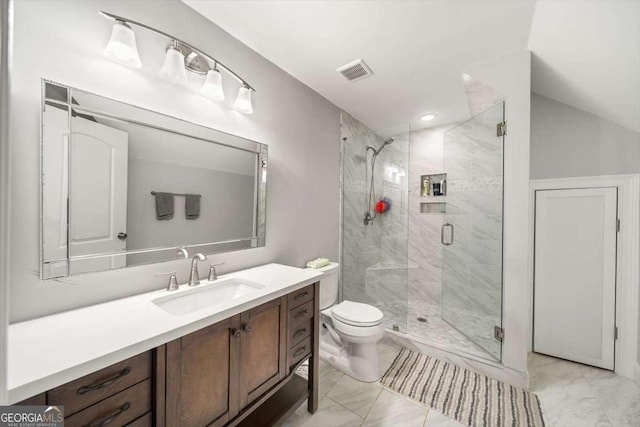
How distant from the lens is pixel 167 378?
853 mm

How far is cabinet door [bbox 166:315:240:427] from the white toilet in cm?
102

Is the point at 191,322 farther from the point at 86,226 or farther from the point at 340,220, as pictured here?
the point at 340,220

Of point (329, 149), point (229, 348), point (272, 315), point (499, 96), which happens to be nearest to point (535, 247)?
point (499, 96)

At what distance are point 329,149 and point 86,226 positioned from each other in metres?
2.03

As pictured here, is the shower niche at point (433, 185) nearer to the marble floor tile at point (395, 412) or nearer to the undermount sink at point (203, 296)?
the marble floor tile at point (395, 412)

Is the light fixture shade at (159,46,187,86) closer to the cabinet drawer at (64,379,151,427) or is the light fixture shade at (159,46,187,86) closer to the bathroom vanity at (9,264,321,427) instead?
the bathroom vanity at (9,264,321,427)

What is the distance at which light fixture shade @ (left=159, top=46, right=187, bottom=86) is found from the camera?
1260mm

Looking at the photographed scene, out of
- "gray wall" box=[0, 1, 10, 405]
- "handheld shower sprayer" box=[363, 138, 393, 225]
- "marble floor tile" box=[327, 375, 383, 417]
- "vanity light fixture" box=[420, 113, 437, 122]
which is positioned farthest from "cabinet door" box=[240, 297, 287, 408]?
"vanity light fixture" box=[420, 113, 437, 122]

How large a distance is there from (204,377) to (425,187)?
3099 millimetres

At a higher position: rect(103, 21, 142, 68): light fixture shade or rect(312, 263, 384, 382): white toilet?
rect(103, 21, 142, 68): light fixture shade

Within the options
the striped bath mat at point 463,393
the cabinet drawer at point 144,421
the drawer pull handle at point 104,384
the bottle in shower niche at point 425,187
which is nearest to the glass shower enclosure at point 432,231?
the bottle in shower niche at point 425,187

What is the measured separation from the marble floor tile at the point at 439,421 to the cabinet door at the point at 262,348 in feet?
3.28

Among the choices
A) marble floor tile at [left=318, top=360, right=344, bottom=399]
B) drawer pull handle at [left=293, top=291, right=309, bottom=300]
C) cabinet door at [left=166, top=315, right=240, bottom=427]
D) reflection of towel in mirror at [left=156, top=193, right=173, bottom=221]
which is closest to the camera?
cabinet door at [left=166, top=315, right=240, bottom=427]

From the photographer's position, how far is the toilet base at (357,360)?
1.89 m
